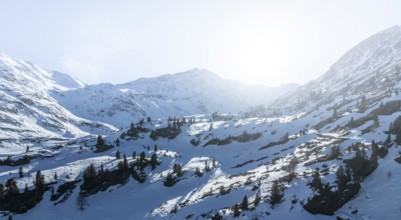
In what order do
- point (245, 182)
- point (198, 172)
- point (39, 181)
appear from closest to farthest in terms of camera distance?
point (245, 182) < point (39, 181) < point (198, 172)

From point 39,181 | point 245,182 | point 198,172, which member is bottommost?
point 245,182

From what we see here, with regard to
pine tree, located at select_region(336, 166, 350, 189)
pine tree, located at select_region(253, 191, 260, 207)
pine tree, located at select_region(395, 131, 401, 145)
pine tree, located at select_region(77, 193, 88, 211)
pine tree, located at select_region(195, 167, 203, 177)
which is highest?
pine tree, located at select_region(395, 131, 401, 145)

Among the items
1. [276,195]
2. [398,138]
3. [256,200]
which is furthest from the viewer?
[398,138]

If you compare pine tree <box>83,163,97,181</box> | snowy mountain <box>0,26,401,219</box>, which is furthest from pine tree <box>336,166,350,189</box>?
pine tree <box>83,163,97,181</box>

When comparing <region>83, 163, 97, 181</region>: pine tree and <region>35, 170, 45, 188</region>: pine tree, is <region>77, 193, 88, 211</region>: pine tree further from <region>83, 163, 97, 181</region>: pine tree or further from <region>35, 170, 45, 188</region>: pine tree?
<region>35, 170, 45, 188</region>: pine tree

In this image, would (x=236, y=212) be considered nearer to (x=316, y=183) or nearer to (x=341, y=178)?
(x=316, y=183)

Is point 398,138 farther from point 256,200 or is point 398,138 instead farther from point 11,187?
point 11,187

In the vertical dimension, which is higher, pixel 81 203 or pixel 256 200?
pixel 256 200

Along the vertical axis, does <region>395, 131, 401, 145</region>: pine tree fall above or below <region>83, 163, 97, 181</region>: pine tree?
above

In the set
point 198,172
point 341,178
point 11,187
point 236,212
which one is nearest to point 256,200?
point 236,212

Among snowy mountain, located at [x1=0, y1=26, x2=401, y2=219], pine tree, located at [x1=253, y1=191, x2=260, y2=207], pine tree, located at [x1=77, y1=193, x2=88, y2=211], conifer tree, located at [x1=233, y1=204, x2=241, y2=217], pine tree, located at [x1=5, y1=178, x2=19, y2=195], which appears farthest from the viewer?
pine tree, located at [x1=5, y1=178, x2=19, y2=195]

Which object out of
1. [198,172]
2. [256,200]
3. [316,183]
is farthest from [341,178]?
[198,172]

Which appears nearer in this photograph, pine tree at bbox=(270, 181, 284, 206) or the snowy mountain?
the snowy mountain

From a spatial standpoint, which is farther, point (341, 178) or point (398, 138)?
point (398, 138)
